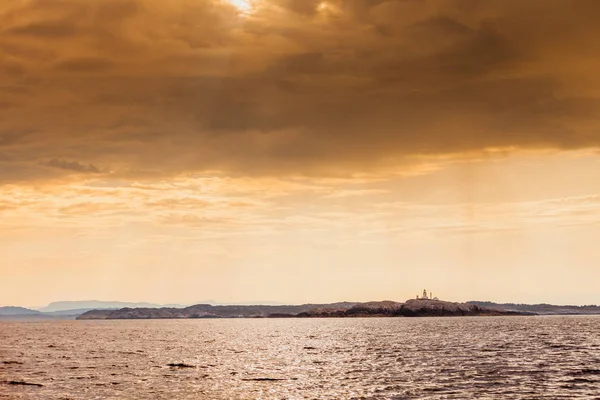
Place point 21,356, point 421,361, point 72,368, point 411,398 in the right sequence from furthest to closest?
1. point 21,356
2. point 421,361
3. point 72,368
4. point 411,398

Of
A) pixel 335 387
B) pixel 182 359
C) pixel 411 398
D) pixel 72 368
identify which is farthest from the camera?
pixel 182 359

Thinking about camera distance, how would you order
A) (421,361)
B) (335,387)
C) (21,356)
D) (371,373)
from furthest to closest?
(21,356) < (421,361) < (371,373) < (335,387)

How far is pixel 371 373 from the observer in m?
86.6

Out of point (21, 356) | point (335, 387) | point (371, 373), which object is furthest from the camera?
point (21, 356)

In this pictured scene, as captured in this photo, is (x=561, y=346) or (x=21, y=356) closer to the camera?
(x=21, y=356)

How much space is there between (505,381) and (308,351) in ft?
205

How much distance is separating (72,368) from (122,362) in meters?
11.5

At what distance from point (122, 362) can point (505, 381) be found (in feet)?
192

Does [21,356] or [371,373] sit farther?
[21,356]

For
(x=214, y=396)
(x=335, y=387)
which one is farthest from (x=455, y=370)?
(x=214, y=396)

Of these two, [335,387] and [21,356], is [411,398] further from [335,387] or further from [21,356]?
[21,356]

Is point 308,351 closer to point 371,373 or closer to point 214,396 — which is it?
point 371,373

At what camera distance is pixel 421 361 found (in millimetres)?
101812

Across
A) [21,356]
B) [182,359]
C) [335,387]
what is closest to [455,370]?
[335,387]
